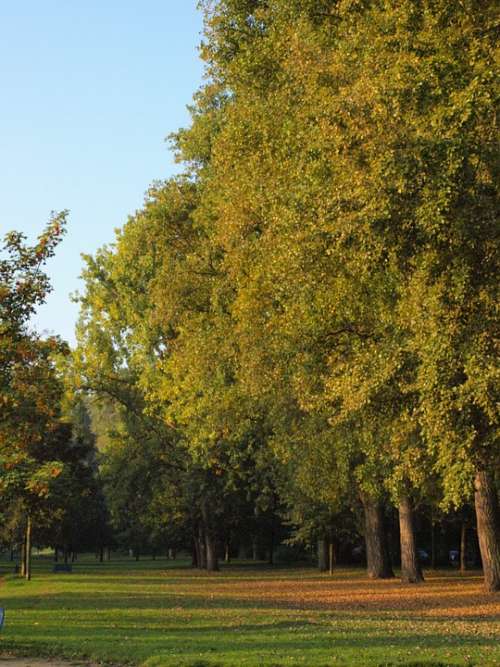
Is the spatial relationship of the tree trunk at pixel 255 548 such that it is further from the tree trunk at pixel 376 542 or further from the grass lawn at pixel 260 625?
the grass lawn at pixel 260 625

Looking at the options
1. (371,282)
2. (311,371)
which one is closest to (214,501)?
(311,371)

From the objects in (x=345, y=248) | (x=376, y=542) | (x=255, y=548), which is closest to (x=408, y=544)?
(x=376, y=542)

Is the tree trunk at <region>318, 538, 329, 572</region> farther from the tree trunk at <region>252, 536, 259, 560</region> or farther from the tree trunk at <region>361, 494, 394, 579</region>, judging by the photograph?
the tree trunk at <region>252, 536, 259, 560</region>

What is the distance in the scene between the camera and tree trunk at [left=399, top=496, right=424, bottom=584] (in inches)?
1533

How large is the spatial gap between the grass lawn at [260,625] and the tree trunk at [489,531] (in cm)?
80

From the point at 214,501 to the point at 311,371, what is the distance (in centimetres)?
3302

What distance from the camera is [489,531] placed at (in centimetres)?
3152

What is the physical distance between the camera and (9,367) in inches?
833

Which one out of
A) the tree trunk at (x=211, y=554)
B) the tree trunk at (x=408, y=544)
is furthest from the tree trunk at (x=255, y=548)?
the tree trunk at (x=408, y=544)

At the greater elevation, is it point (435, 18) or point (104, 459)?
point (435, 18)

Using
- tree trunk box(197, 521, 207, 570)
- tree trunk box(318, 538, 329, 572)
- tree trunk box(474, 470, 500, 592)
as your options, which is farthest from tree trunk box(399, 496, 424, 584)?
tree trunk box(197, 521, 207, 570)

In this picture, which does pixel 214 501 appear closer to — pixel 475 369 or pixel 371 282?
pixel 371 282

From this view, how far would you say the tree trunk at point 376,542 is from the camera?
43438mm

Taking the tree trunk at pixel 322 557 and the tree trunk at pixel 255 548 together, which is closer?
the tree trunk at pixel 322 557
